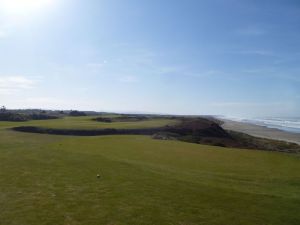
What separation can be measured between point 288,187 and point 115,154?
38.9 feet

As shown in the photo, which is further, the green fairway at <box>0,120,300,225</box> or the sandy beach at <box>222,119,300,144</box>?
the sandy beach at <box>222,119,300,144</box>

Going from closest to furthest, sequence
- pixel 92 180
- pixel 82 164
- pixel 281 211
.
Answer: pixel 281 211 < pixel 92 180 < pixel 82 164

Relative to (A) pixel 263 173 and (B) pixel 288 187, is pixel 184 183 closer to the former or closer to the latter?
(B) pixel 288 187

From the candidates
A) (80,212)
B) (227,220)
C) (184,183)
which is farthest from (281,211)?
(80,212)

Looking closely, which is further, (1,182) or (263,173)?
(263,173)

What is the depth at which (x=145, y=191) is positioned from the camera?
12570 mm

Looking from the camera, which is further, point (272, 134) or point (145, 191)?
point (272, 134)

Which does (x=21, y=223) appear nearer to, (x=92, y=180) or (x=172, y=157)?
(x=92, y=180)

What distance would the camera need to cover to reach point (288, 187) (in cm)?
1536

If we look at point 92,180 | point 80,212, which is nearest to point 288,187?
point 92,180

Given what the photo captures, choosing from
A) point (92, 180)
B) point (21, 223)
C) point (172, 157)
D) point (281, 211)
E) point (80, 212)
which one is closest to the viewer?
point (21, 223)

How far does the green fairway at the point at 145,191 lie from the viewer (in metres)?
9.69

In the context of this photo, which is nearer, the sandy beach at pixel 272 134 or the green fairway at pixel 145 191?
the green fairway at pixel 145 191

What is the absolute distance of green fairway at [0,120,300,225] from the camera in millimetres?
9691
